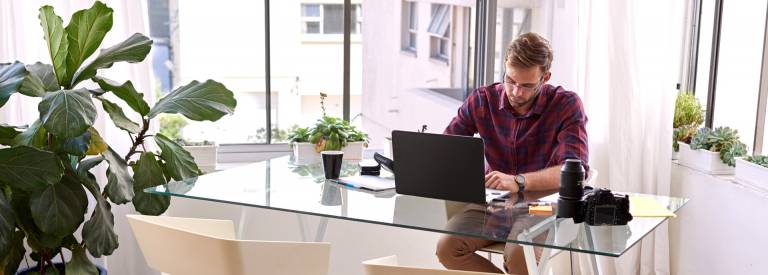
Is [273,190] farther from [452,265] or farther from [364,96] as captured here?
[364,96]

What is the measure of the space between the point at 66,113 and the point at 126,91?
39 cm

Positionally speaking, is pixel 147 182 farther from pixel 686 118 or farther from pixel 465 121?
pixel 686 118

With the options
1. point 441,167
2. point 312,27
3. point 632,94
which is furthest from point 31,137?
point 312,27

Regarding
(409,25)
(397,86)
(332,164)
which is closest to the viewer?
(332,164)

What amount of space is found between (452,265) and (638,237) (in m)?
1.04

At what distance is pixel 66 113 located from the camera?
282cm

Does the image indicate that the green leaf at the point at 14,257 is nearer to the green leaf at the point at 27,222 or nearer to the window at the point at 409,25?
the green leaf at the point at 27,222

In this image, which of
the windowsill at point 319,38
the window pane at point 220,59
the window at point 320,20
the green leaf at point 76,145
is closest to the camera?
the green leaf at point 76,145

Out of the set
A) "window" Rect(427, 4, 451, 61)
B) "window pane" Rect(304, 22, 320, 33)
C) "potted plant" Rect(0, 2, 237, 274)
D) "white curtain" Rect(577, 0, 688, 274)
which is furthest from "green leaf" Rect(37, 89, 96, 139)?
"window pane" Rect(304, 22, 320, 33)

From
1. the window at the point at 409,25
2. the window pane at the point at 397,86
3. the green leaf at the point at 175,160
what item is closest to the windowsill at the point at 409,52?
the window at the point at 409,25

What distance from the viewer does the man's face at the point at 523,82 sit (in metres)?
3.34

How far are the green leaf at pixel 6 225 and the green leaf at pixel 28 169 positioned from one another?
0.21 ft

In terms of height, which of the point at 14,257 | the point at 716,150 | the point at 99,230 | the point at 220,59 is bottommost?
the point at 14,257

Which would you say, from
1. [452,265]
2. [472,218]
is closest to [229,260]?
[472,218]
